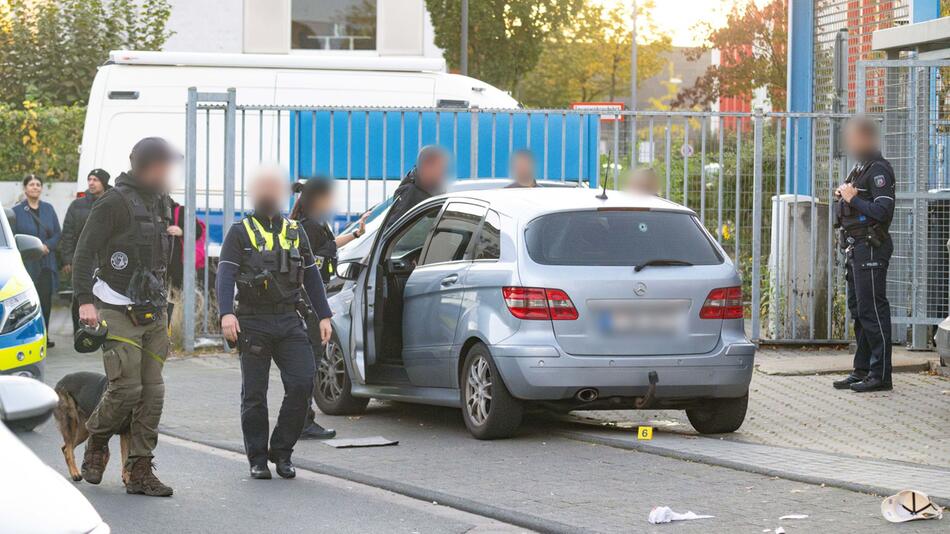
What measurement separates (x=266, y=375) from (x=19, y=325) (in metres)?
1.84

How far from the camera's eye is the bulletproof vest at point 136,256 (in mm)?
7809

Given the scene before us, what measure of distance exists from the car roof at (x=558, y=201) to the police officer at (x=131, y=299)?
233 centimetres

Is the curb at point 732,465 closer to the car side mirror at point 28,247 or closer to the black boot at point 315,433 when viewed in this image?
the black boot at point 315,433

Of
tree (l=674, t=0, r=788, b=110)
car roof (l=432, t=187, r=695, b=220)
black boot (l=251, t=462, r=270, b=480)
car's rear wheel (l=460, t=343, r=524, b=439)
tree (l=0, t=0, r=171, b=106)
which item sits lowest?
black boot (l=251, t=462, r=270, b=480)

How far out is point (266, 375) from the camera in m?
8.26

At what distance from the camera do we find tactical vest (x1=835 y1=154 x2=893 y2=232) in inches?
448

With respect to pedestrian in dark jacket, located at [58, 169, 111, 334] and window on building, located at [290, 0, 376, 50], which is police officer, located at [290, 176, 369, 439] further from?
window on building, located at [290, 0, 376, 50]

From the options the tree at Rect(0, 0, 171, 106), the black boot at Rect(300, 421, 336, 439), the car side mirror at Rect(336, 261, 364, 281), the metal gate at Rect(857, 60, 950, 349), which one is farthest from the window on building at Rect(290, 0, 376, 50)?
the black boot at Rect(300, 421, 336, 439)

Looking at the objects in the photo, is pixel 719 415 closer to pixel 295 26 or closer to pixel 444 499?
pixel 444 499

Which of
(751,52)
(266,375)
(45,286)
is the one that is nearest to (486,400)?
(266,375)

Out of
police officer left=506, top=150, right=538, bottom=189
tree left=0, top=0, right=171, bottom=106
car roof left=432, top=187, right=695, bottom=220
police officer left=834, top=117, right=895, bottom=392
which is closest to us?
car roof left=432, top=187, right=695, bottom=220

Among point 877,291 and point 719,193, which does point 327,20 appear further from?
point 877,291

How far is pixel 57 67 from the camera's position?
26.1m

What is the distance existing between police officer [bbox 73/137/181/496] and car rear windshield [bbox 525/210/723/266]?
2326mm
